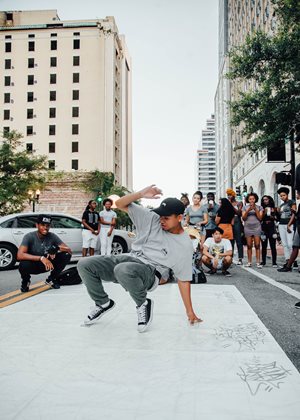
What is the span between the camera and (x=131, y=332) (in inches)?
130

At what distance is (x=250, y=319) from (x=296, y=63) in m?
13.1

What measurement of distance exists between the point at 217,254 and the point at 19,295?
158 inches

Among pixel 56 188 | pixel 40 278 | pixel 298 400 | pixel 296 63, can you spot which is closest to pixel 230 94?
pixel 56 188

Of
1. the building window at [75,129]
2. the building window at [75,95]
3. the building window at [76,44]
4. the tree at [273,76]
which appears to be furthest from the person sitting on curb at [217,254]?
the building window at [76,44]

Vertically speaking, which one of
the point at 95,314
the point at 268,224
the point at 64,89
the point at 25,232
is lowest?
the point at 95,314

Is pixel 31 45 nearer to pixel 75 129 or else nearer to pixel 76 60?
pixel 76 60

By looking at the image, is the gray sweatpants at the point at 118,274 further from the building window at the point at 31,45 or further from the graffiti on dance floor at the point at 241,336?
the building window at the point at 31,45

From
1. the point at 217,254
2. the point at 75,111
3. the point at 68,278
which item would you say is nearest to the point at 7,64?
the point at 75,111

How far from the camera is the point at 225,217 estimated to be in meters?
8.77

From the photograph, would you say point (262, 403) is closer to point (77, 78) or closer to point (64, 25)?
point (77, 78)

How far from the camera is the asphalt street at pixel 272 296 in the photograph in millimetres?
3209

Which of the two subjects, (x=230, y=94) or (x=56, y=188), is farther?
(x=230, y=94)

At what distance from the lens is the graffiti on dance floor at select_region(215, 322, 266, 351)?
293 centimetres

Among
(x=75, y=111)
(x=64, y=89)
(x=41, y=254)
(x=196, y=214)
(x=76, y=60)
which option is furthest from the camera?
(x=76, y=60)
